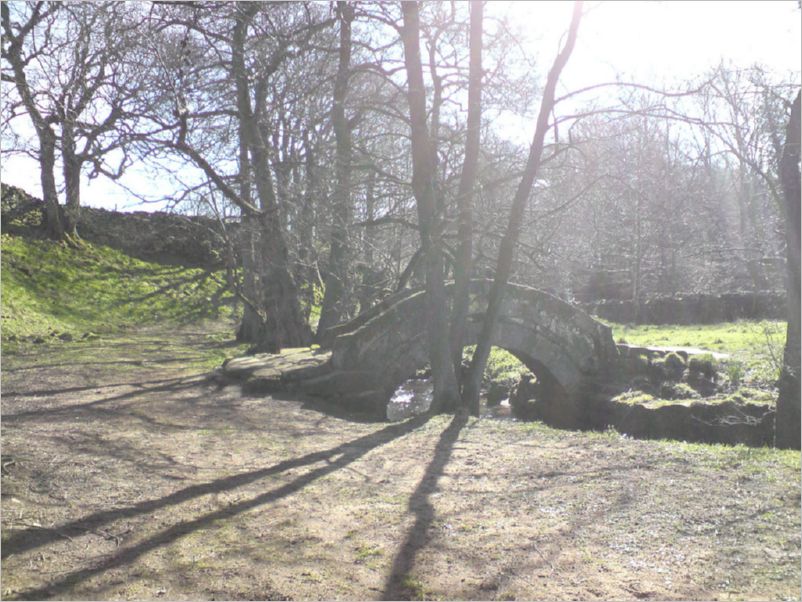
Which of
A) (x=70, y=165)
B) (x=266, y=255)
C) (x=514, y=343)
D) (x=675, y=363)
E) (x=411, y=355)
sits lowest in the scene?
(x=675, y=363)

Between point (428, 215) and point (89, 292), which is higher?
point (428, 215)

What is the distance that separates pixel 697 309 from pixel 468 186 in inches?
760

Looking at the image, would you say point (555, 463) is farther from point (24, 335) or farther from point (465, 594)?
point (24, 335)

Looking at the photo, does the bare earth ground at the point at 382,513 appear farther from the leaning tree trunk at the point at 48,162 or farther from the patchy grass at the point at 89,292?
the patchy grass at the point at 89,292

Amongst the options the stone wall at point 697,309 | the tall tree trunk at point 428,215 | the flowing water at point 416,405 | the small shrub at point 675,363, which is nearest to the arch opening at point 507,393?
the flowing water at point 416,405

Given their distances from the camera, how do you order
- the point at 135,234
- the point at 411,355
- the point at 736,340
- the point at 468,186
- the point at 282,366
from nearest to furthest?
the point at 468,186 → the point at 282,366 → the point at 411,355 → the point at 736,340 → the point at 135,234

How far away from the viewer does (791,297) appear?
9.52 meters

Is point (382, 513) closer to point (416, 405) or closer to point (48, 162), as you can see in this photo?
point (48, 162)

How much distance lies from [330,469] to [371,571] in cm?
242

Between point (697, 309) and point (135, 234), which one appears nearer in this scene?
point (135, 234)

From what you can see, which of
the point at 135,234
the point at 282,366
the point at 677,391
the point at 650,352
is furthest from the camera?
the point at 135,234

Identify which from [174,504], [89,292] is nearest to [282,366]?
[174,504]

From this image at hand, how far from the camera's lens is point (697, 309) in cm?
2703

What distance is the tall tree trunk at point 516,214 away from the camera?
9.40 metres
